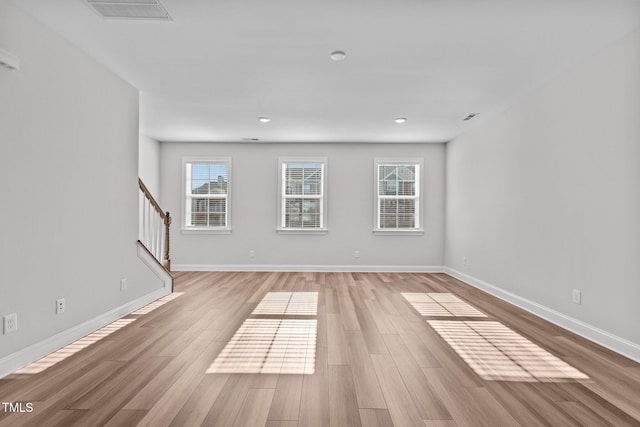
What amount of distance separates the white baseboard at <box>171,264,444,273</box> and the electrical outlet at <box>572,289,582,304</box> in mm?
3382

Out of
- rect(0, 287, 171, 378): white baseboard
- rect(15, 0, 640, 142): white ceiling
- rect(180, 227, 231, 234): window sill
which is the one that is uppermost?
rect(15, 0, 640, 142): white ceiling

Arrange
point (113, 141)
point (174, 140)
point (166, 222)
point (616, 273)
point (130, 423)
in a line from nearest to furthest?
1. point (130, 423)
2. point (616, 273)
3. point (113, 141)
4. point (166, 222)
5. point (174, 140)

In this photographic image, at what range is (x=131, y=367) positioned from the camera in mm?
2354

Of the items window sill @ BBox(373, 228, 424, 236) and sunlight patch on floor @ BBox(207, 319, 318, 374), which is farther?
window sill @ BBox(373, 228, 424, 236)

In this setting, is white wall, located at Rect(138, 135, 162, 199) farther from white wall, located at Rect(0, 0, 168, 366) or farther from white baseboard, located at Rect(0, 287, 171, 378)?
white baseboard, located at Rect(0, 287, 171, 378)

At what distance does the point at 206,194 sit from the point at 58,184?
4.01 meters

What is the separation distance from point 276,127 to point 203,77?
6.66ft

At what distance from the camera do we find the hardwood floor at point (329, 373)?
70.3 inches

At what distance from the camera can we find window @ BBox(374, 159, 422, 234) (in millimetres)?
6684

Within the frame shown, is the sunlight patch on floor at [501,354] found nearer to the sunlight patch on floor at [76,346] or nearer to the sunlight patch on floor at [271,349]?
the sunlight patch on floor at [271,349]

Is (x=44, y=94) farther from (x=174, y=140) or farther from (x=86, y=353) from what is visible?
(x=174, y=140)

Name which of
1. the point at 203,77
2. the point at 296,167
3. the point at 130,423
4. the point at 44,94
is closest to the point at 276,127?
the point at 296,167

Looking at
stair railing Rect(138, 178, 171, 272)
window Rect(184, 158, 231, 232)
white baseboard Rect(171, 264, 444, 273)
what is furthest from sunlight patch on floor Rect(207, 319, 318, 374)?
window Rect(184, 158, 231, 232)

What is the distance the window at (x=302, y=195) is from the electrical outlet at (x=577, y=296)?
424 cm
